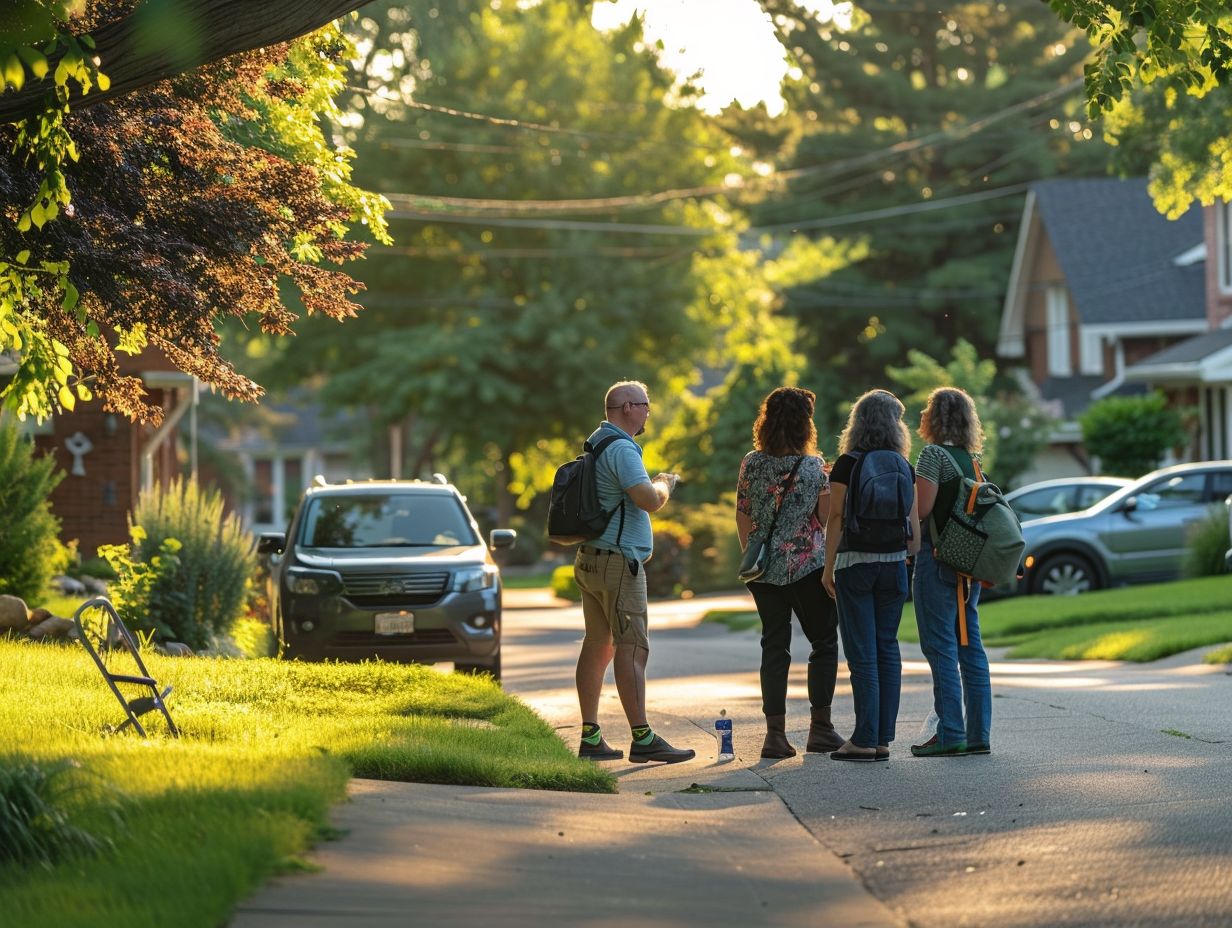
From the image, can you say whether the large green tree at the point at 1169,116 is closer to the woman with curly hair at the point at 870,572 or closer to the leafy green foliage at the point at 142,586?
the woman with curly hair at the point at 870,572

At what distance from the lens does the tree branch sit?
8.63 m

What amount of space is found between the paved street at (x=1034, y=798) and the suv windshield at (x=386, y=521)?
2.22 metres

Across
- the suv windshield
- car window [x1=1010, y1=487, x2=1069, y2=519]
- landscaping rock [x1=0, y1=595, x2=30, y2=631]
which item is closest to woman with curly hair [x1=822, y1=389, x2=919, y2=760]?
the suv windshield

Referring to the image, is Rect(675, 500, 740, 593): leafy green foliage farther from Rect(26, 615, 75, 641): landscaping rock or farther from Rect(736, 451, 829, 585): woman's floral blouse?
Rect(736, 451, 829, 585): woman's floral blouse

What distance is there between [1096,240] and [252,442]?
42.2 m

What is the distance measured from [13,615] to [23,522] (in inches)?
110

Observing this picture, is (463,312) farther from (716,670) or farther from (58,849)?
(58,849)

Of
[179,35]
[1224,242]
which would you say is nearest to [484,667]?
[179,35]

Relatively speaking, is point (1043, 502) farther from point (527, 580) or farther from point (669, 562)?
point (527, 580)

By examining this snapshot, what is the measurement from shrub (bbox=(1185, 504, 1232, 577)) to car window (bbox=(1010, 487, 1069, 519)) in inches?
98.6

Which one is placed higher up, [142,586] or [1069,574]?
[142,586]

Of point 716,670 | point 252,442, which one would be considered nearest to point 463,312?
point 252,442

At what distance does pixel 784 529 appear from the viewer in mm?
10438

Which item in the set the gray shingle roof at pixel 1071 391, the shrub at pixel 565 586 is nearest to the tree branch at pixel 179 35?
the shrub at pixel 565 586
